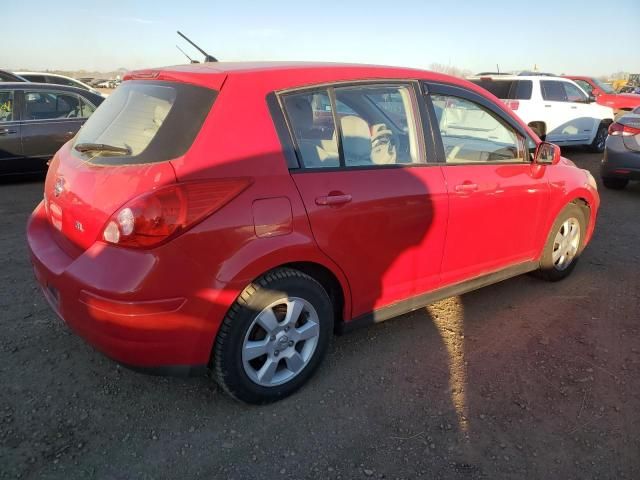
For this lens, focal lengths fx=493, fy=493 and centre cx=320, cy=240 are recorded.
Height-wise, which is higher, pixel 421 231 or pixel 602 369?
pixel 421 231

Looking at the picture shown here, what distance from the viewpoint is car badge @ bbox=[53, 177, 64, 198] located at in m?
2.59

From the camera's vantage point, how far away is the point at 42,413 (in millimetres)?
2455

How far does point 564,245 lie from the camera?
414 centimetres

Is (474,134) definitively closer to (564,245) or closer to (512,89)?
(564,245)

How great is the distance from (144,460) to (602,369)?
263 cm

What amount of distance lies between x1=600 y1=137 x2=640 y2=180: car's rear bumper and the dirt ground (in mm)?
4352

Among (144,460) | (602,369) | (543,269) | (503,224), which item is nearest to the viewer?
(144,460)

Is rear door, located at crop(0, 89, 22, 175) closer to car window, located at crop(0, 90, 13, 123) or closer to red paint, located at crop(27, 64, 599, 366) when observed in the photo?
car window, located at crop(0, 90, 13, 123)

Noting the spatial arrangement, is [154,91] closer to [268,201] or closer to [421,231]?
[268,201]

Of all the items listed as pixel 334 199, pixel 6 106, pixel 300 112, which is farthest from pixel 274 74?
pixel 6 106

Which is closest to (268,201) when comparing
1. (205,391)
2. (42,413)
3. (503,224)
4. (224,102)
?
(224,102)

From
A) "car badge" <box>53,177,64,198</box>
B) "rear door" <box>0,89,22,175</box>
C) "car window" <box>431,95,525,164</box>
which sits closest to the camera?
"car badge" <box>53,177,64,198</box>

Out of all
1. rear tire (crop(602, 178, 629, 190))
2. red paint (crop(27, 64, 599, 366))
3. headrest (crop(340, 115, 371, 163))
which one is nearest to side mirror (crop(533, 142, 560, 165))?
red paint (crop(27, 64, 599, 366))

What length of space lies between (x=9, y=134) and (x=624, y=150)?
28.9ft
